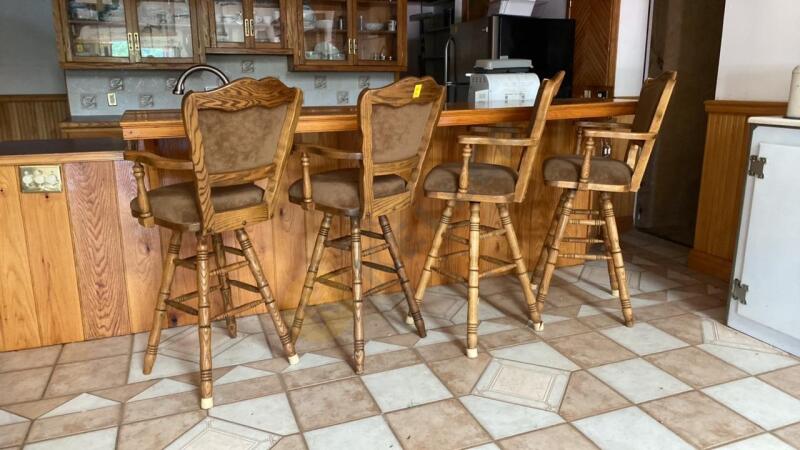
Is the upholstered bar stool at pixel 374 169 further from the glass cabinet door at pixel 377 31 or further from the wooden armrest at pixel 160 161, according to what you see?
the glass cabinet door at pixel 377 31

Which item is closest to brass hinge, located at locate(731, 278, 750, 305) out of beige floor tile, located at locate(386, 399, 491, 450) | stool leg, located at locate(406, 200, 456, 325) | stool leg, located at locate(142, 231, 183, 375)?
stool leg, located at locate(406, 200, 456, 325)

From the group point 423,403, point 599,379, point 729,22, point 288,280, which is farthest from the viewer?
point 729,22

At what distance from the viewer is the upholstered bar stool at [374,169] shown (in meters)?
1.90

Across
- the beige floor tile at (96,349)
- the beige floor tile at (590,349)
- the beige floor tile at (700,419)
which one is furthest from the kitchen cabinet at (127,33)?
the beige floor tile at (700,419)

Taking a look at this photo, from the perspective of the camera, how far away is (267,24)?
4676 mm

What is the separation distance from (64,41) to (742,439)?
4.71m

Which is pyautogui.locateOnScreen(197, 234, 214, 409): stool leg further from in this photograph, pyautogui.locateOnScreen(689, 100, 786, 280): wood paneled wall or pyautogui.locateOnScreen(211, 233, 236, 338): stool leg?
pyautogui.locateOnScreen(689, 100, 786, 280): wood paneled wall

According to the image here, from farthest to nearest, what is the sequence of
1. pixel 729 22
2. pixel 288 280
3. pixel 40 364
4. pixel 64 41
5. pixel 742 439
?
1. pixel 64 41
2. pixel 729 22
3. pixel 288 280
4. pixel 40 364
5. pixel 742 439

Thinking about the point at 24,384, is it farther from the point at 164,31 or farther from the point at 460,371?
the point at 164,31

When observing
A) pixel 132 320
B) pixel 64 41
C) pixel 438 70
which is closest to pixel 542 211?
pixel 132 320

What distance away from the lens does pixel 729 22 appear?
2.97m

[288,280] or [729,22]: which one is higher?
[729,22]

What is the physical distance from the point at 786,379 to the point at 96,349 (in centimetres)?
261

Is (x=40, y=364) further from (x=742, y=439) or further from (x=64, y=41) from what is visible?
(x=64, y=41)
